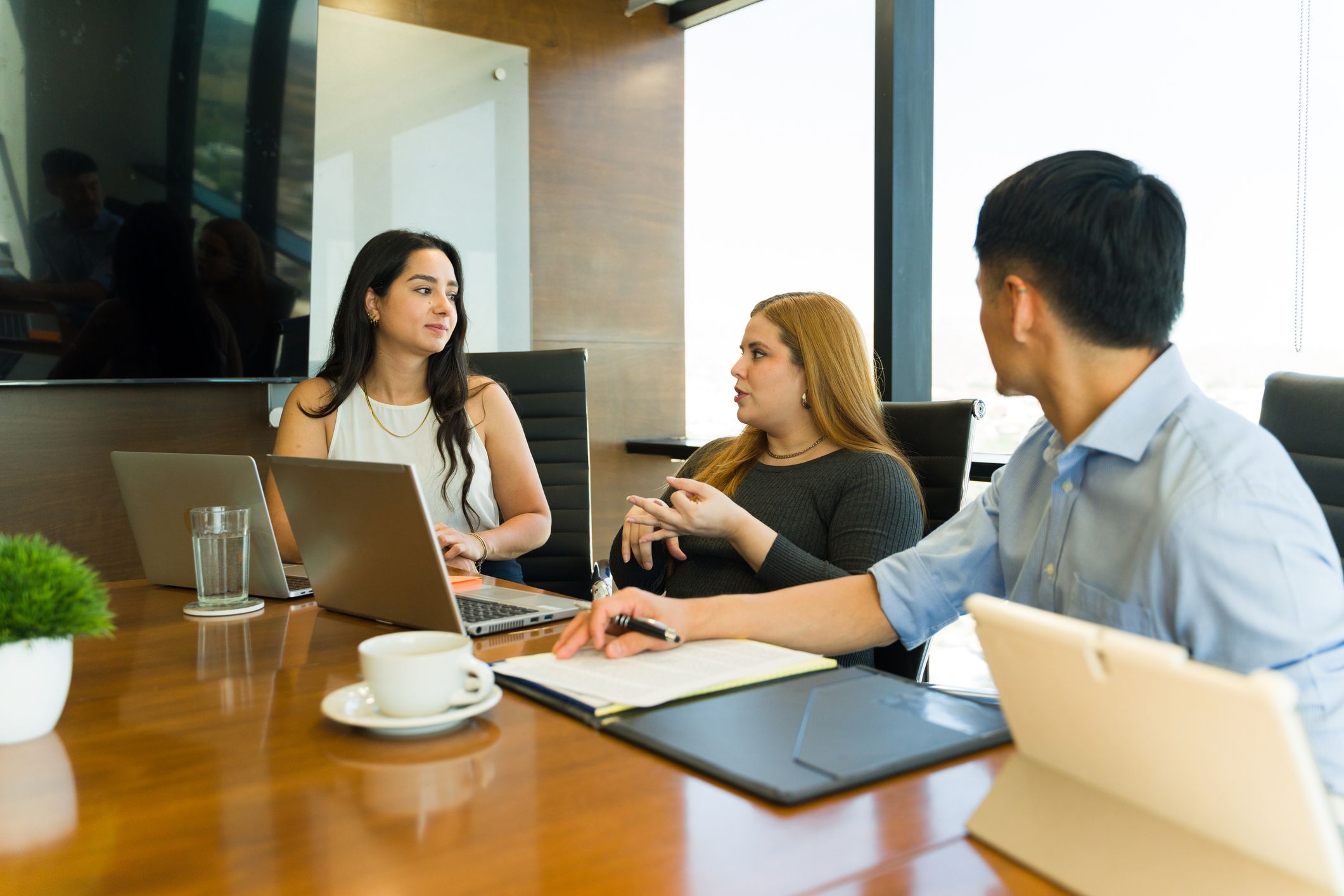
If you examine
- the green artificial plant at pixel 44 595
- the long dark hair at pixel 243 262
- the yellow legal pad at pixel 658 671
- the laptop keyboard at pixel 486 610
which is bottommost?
the laptop keyboard at pixel 486 610

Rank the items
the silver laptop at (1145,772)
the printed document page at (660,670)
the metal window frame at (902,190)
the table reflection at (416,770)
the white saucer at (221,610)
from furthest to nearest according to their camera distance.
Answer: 1. the metal window frame at (902,190)
2. the white saucer at (221,610)
3. the printed document page at (660,670)
4. the table reflection at (416,770)
5. the silver laptop at (1145,772)

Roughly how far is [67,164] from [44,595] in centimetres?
226

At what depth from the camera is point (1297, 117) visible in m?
2.24

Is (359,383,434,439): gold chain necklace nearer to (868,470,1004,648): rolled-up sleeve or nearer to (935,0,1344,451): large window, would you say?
(935,0,1344,451): large window

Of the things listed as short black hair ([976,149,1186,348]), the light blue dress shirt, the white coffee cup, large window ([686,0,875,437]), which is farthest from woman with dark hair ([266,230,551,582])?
short black hair ([976,149,1186,348])

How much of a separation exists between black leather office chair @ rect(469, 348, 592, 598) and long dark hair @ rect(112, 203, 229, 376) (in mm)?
871

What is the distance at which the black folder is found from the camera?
0.86 metres

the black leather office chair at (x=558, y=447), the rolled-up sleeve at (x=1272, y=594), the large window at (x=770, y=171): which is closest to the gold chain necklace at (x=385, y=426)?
the black leather office chair at (x=558, y=447)

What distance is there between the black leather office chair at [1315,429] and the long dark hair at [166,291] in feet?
8.82

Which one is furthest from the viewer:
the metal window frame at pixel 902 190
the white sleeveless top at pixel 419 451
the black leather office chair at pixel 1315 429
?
the metal window frame at pixel 902 190

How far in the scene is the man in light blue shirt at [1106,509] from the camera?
91 centimetres

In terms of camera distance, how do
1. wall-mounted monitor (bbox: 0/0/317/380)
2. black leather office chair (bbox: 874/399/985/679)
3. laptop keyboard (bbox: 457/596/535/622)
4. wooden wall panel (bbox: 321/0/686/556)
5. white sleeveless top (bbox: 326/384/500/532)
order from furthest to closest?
wooden wall panel (bbox: 321/0/686/556) < wall-mounted monitor (bbox: 0/0/317/380) < white sleeveless top (bbox: 326/384/500/532) < black leather office chair (bbox: 874/399/985/679) < laptop keyboard (bbox: 457/596/535/622)

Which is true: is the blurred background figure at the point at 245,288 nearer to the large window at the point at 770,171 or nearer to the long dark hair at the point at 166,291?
the long dark hair at the point at 166,291

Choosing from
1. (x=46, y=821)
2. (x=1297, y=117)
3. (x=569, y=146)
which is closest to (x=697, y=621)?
(x=46, y=821)
